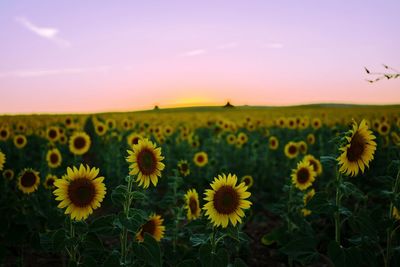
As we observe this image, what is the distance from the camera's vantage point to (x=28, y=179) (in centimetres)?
525

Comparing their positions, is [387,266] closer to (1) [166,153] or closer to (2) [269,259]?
(2) [269,259]

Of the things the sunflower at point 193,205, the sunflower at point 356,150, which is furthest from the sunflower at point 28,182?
the sunflower at point 356,150

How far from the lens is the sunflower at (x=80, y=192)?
10.4 ft

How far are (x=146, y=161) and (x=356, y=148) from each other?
163 cm

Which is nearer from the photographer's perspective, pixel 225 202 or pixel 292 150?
pixel 225 202

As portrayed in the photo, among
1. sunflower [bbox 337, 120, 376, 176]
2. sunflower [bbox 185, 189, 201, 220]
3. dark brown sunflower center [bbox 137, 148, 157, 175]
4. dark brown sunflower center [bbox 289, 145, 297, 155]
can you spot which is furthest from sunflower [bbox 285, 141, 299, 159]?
dark brown sunflower center [bbox 137, 148, 157, 175]

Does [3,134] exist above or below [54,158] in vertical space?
above

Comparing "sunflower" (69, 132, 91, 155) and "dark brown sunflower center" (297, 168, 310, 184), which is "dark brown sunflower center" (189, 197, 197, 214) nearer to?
"dark brown sunflower center" (297, 168, 310, 184)

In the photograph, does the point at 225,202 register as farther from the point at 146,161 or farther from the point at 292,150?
the point at 292,150

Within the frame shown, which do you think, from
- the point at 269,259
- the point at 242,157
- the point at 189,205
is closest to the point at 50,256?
the point at 189,205

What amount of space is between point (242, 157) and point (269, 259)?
5.88 metres

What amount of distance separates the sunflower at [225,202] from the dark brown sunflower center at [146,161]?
0.46 metres

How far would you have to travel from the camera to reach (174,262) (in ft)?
13.4

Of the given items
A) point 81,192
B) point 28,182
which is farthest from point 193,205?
point 28,182
